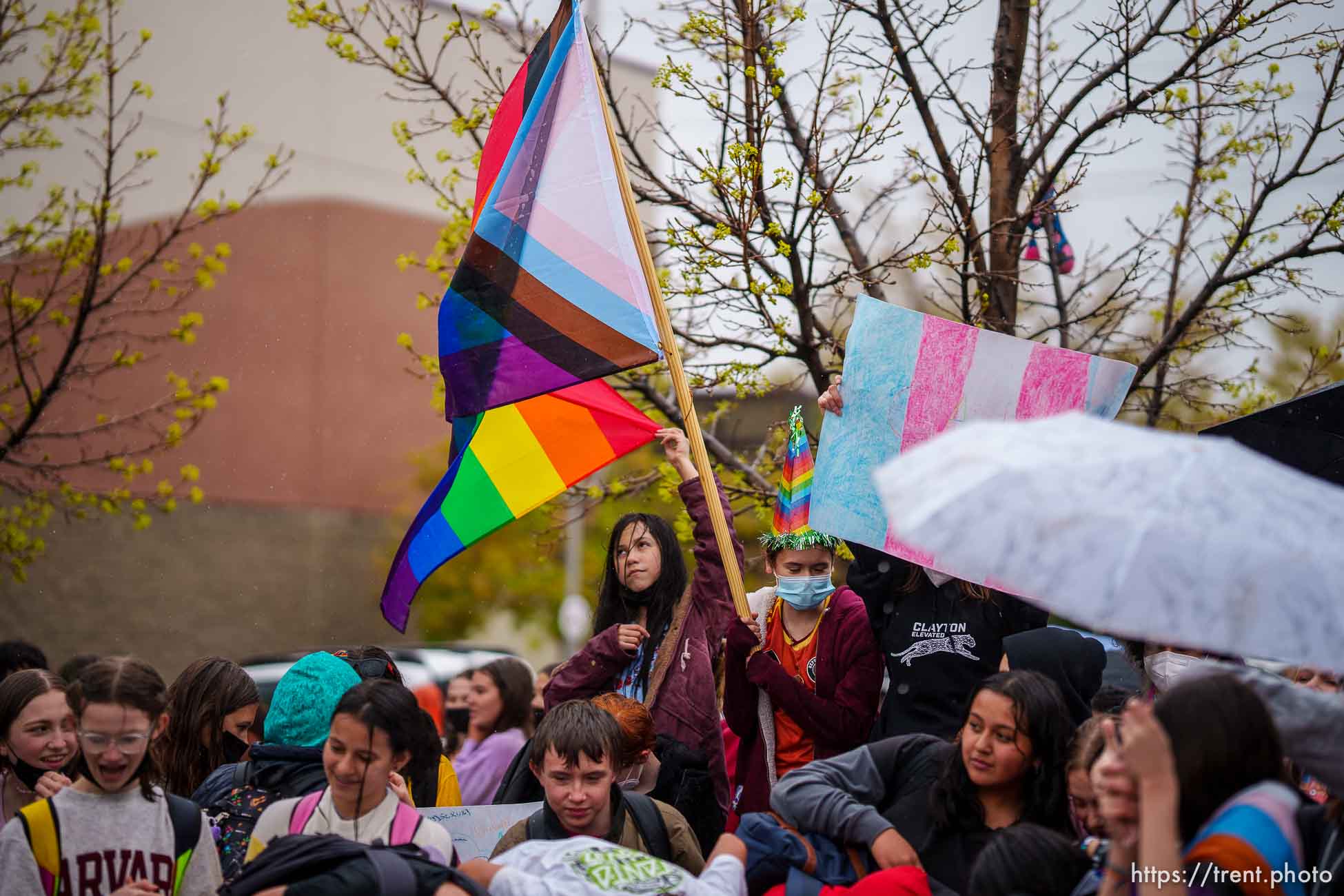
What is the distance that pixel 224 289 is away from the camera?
22.1 m

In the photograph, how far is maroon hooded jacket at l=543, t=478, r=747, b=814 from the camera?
15.9 ft

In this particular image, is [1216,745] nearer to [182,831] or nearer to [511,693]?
[182,831]

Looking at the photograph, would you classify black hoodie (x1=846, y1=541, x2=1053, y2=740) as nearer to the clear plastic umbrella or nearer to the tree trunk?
the tree trunk

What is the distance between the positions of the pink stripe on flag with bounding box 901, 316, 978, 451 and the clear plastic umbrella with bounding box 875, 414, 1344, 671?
2077mm

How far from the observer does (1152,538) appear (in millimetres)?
2477

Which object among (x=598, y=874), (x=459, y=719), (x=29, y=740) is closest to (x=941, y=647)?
(x=598, y=874)

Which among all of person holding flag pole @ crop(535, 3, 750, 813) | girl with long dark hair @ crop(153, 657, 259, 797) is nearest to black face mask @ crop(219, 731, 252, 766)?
girl with long dark hair @ crop(153, 657, 259, 797)

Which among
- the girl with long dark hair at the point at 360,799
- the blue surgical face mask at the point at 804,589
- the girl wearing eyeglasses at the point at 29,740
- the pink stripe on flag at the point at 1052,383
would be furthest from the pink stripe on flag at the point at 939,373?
the girl wearing eyeglasses at the point at 29,740

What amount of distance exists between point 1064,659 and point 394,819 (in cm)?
236

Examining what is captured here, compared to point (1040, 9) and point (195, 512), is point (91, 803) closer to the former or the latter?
point (1040, 9)

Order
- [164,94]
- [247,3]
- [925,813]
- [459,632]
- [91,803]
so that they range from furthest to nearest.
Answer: [459,632] → [247,3] → [164,94] → [925,813] → [91,803]

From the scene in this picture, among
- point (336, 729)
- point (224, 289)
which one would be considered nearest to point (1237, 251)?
point (336, 729)

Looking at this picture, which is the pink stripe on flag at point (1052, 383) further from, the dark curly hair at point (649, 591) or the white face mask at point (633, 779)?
Answer: the white face mask at point (633, 779)

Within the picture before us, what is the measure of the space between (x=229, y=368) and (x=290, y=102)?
15.9ft
